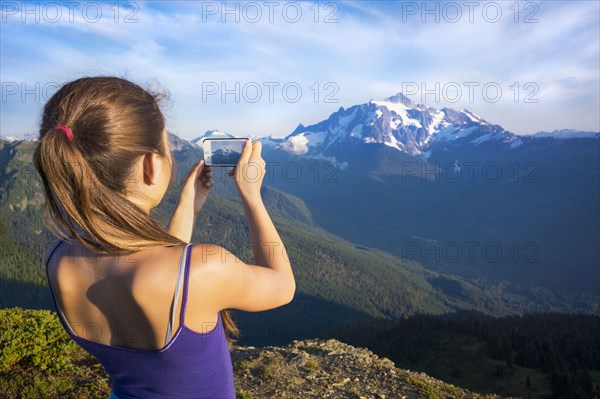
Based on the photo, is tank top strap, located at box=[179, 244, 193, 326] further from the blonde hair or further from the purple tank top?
the blonde hair

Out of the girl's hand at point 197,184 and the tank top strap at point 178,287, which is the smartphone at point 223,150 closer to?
the girl's hand at point 197,184

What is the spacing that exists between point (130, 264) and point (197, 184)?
146 cm

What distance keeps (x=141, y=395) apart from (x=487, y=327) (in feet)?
259

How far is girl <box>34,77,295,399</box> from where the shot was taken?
7.30 ft

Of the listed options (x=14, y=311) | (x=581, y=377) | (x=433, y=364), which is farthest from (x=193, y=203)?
(x=433, y=364)

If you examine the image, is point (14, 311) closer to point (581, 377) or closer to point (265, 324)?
point (581, 377)

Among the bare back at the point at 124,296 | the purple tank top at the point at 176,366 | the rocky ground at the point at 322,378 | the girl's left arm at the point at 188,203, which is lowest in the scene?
the rocky ground at the point at 322,378

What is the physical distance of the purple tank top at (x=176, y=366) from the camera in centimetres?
231

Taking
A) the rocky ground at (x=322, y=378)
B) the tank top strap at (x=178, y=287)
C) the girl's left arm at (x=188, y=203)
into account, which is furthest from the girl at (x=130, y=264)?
the rocky ground at (x=322, y=378)

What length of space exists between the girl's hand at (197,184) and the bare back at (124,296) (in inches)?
43.2

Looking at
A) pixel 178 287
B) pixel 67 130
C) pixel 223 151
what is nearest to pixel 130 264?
pixel 178 287

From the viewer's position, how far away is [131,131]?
253cm

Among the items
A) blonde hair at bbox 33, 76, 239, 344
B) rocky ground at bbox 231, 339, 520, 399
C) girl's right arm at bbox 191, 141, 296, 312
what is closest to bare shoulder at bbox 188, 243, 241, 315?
girl's right arm at bbox 191, 141, 296, 312

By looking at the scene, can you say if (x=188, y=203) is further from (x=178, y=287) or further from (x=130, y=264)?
(x=178, y=287)
